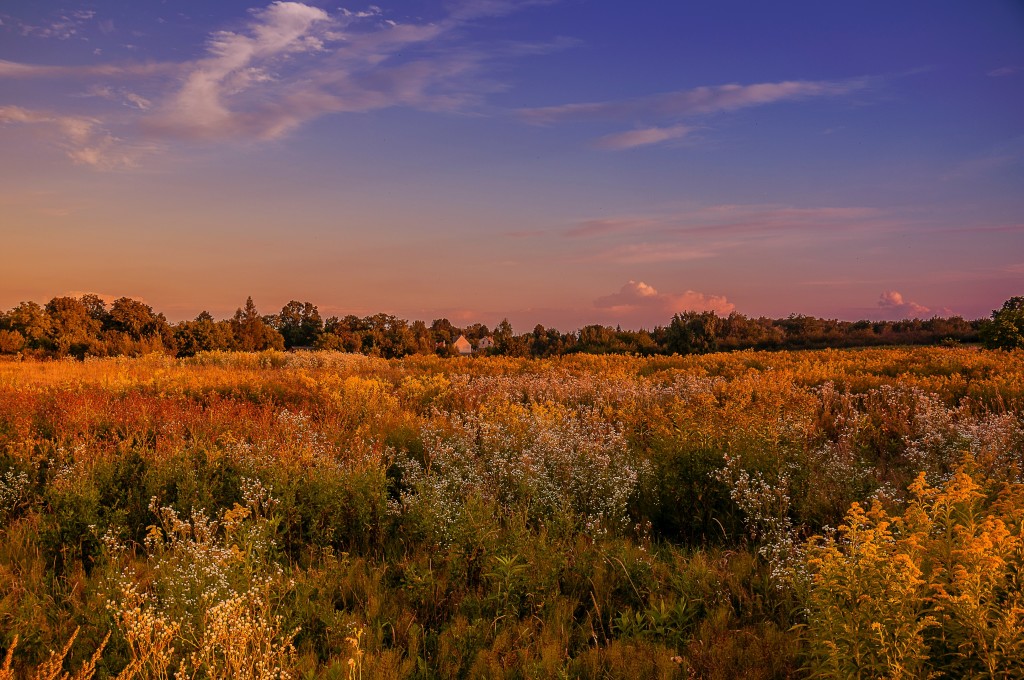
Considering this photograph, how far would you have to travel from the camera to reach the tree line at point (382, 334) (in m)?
33.0

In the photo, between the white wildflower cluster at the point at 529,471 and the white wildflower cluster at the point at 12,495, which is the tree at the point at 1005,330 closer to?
the white wildflower cluster at the point at 529,471

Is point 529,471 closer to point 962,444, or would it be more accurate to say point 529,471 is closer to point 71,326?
point 962,444

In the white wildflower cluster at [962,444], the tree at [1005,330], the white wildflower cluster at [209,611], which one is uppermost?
the tree at [1005,330]

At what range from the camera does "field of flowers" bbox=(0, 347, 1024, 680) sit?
319 cm

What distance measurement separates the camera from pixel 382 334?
150 feet

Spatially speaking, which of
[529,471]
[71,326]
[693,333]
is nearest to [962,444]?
[529,471]

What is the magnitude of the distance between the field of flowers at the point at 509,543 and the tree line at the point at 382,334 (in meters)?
21.0

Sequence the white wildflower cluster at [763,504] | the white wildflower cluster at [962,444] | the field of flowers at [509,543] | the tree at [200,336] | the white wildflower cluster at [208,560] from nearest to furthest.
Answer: the field of flowers at [509,543] < the white wildflower cluster at [208,560] < the white wildflower cluster at [763,504] < the white wildflower cluster at [962,444] < the tree at [200,336]

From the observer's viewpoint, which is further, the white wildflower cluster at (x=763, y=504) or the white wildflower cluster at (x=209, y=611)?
the white wildflower cluster at (x=763, y=504)

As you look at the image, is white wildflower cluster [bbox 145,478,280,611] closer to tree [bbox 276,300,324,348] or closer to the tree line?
the tree line

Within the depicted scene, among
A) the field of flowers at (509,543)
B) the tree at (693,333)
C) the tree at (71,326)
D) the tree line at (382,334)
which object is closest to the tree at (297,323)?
the tree line at (382,334)

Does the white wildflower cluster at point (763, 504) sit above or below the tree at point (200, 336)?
below

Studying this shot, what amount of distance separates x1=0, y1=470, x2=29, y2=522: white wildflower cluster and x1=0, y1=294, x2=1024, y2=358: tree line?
23.4 m

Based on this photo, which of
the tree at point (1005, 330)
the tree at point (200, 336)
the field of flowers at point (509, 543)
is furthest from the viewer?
the tree at point (200, 336)
